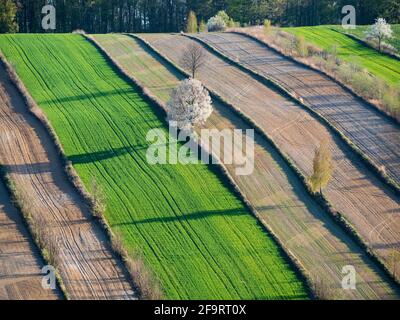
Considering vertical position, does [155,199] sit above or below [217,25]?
below

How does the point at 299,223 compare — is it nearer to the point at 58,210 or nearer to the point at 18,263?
the point at 58,210

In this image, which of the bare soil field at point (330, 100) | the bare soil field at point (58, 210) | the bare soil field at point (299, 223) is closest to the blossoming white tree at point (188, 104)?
the bare soil field at point (299, 223)

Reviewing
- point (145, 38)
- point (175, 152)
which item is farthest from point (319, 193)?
point (145, 38)

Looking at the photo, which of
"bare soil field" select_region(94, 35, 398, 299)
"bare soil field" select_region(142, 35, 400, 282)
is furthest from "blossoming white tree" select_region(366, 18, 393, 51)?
"bare soil field" select_region(94, 35, 398, 299)

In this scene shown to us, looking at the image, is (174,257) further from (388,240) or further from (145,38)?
(145,38)
